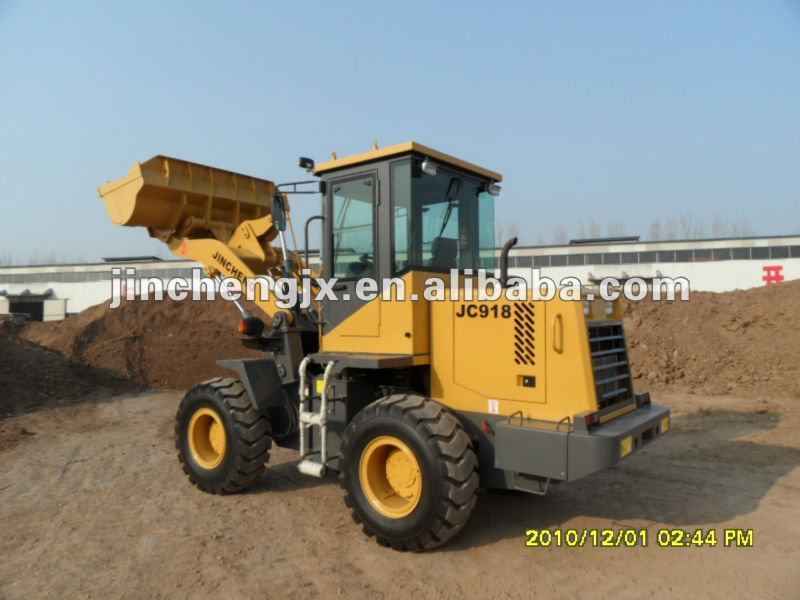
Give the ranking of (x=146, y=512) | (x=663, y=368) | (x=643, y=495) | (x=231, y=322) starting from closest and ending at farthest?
(x=146, y=512)
(x=643, y=495)
(x=663, y=368)
(x=231, y=322)

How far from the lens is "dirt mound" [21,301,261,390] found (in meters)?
14.0

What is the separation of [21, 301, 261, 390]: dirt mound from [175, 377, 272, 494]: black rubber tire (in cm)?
801

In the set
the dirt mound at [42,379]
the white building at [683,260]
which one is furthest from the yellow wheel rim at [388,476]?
the white building at [683,260]

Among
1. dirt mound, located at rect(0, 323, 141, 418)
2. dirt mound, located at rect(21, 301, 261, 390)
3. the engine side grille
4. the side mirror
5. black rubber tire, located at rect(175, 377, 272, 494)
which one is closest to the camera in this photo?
the engine side grille

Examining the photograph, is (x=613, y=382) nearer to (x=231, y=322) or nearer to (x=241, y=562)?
(x=241, y=562)

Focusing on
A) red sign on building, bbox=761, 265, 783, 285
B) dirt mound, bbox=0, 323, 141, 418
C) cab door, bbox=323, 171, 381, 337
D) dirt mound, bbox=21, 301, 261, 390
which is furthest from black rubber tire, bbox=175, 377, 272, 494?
red sign on building, bbox=761, 265, 783, 285

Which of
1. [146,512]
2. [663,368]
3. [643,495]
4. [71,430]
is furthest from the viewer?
[663,368]

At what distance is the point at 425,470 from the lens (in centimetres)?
421

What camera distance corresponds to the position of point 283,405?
5992 millimetres

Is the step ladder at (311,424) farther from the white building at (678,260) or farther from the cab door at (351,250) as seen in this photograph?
the white building at (678,260)

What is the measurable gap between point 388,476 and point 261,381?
6.00 feet

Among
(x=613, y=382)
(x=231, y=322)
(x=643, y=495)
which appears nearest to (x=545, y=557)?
(x=613, y=382)

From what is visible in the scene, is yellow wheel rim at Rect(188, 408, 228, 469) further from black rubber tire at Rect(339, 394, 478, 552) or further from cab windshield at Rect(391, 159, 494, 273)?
cab windshield at Rect(391, 159, 494, 273)

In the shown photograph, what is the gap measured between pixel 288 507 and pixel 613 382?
317 centimetres
